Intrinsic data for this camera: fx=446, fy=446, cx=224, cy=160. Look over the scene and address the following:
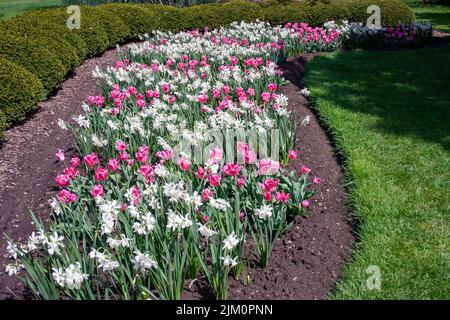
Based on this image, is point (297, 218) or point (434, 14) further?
point (434, 14)

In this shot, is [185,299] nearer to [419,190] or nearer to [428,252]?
[428,252]

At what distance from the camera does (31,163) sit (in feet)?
15.5

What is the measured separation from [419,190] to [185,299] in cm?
245

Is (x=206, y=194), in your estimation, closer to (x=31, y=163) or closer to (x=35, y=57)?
(x=31, y=163)

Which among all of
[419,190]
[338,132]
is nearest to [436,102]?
[338,132]

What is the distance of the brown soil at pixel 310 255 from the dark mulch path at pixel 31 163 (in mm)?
1490

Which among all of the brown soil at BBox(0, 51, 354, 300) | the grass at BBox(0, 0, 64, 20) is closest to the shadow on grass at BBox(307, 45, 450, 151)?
the brown soil at BBox(0, 51, 354, 300)

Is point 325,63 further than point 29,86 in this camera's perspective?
Yes

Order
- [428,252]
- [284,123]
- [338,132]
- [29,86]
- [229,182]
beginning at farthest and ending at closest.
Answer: [29,86], [338,132], [284,123], [229,182], [428,252]

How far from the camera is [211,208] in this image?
300cm

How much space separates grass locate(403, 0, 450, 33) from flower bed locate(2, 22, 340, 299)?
9.54m

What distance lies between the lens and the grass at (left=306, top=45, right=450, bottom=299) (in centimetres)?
303

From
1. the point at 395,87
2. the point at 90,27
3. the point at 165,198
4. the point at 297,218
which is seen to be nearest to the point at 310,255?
the point at 297,218

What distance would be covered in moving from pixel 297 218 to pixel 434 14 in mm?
15120
